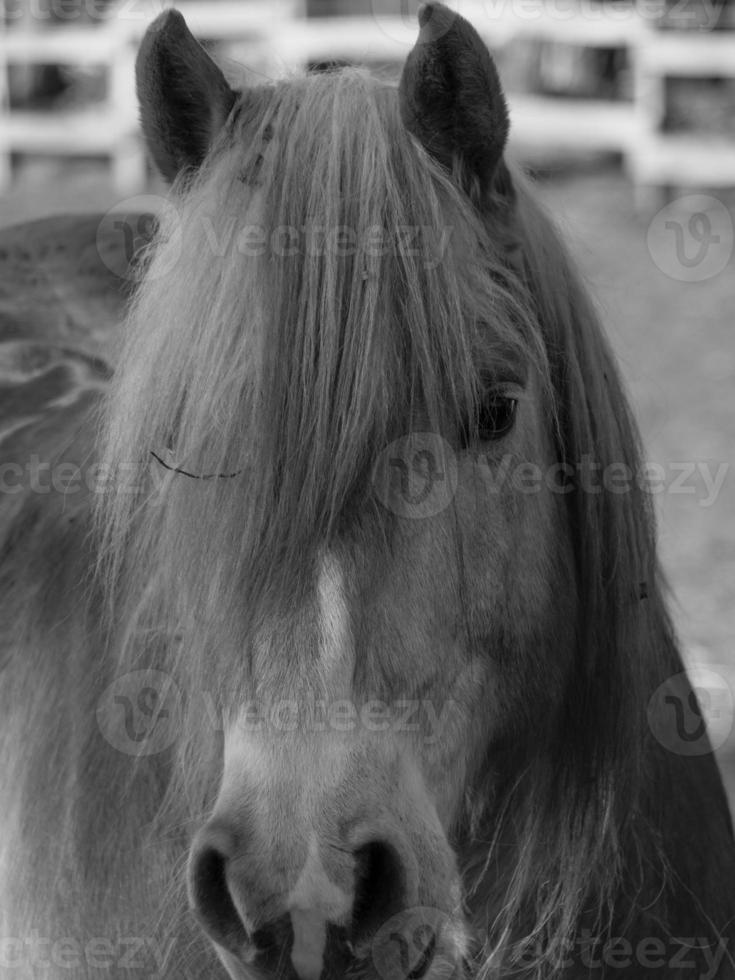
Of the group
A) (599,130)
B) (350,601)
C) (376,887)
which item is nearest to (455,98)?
(350,601)

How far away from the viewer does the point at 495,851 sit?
221 centimetres

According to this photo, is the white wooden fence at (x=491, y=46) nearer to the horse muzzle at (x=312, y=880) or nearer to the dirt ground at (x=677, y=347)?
the dirt ground at (x=677, y=347)

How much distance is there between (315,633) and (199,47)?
91 cm

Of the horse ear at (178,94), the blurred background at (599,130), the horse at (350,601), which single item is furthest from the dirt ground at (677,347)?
the horse ear at (178,94)

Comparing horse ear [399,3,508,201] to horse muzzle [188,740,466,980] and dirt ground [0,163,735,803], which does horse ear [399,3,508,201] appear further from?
dirt ground [0,163,735,803]

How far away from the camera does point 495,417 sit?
1862 mm

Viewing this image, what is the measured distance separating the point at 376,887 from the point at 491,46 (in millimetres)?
10902

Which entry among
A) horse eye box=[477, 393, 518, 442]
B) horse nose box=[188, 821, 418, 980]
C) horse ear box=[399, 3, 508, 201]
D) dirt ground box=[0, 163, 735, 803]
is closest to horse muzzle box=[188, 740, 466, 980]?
horse nose box=[188, 821, 418, 980]

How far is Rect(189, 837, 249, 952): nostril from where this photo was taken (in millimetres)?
1630

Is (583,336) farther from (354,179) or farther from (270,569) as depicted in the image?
(270,569)

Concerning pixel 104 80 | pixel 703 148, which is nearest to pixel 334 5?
pixel 104 80

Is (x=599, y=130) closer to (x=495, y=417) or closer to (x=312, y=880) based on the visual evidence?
(x=495, y=417)

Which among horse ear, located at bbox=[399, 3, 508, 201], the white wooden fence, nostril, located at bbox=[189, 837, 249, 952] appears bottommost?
nostril, located at bbox=[189, 837, 249, 952]

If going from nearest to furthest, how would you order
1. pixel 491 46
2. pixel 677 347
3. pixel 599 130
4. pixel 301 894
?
pixel 301 894, pixel 677 347, pixel 599 130, pixel 491 46
